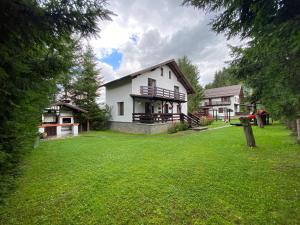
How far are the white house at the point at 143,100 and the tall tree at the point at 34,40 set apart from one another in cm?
1338

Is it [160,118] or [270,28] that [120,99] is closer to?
[160,118]

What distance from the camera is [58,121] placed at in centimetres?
1527

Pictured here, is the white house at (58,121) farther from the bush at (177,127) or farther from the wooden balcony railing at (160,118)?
the bush at (177,127)

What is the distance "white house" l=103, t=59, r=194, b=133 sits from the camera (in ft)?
56.3

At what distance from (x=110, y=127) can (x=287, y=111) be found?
17.4 metres

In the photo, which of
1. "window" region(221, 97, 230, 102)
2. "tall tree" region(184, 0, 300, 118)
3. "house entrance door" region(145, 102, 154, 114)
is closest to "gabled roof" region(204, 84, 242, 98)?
"window" region(221, 97, 230, 102)

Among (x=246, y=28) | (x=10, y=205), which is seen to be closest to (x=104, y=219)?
(x=10, y=205)

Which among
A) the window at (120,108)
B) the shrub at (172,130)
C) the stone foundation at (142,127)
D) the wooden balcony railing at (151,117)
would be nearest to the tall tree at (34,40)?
the stone foundation at (142,127)

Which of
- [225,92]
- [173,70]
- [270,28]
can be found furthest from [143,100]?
[225,92]

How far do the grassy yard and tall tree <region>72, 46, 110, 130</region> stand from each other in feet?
45.3

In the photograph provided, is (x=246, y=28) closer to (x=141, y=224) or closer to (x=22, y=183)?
(x=141, y=224)

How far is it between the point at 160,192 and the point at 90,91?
19.0 m

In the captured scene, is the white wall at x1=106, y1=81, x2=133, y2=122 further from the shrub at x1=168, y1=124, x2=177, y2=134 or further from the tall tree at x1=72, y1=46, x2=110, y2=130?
the shrub at x1=168, y1=124, x2=177, y2=134

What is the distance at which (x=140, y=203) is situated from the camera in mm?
3453
